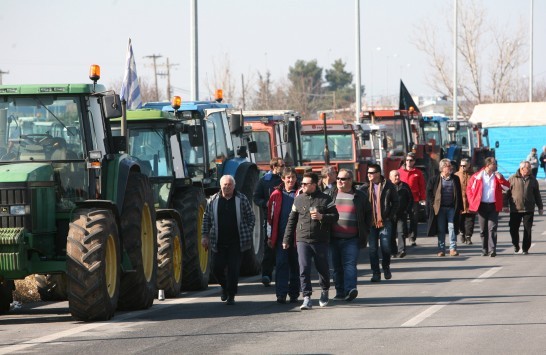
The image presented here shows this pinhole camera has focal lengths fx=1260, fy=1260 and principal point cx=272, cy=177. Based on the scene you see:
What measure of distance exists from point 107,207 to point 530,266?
9.42 metres

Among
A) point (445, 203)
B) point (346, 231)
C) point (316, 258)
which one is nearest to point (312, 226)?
point (316, 258)

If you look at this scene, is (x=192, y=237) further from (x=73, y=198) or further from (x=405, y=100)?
(x=405, y=100)

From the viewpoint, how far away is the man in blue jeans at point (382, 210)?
19.4 meters

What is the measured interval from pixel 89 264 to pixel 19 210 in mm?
992

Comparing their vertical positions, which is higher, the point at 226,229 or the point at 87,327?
the point at 226,229

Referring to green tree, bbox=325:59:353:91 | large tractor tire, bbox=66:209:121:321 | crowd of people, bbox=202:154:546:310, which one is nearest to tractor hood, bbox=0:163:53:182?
large tractor tire, bbox=66:209:121:321

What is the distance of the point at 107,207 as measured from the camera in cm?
1418

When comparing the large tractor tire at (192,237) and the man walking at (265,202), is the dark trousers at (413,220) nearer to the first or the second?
the man walking at (265,202)

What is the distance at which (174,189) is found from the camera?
59.9ft

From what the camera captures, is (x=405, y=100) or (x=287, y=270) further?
(x=405, y=100)

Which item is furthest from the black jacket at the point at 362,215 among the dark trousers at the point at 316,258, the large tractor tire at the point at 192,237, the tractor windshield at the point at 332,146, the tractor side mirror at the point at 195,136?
the tractor windshield at the point at 332,146

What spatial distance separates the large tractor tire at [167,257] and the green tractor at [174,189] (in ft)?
0.09

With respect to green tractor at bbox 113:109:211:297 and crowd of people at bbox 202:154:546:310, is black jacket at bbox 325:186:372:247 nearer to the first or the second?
crowd of people at bbox 202:154:546:310

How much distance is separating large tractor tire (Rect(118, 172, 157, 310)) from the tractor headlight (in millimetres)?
1457
